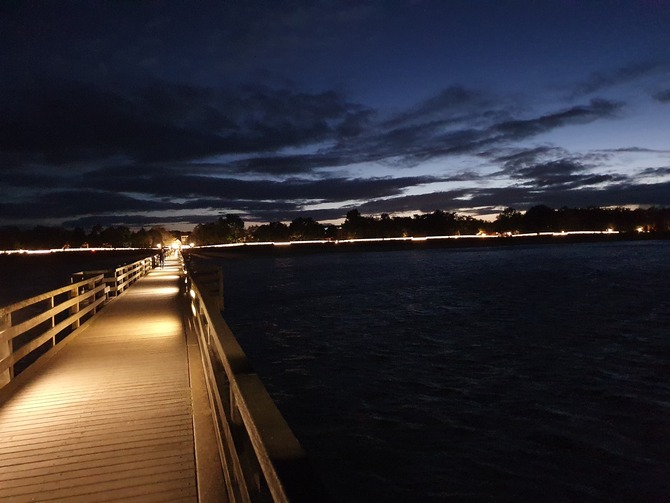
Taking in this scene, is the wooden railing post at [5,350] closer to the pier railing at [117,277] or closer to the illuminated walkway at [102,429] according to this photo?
the illuminated walkway at [102,429]

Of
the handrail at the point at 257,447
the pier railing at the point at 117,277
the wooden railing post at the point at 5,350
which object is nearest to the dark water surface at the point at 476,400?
the handrail at the point at 257,447

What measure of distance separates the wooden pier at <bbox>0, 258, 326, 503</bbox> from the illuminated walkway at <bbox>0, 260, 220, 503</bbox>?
0.04ft

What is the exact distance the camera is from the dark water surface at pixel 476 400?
349 inches

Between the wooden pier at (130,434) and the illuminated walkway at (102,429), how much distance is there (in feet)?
0.04

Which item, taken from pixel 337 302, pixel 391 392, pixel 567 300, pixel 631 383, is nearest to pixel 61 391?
pixel 391 392

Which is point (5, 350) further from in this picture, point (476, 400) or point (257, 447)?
point (476, 400)

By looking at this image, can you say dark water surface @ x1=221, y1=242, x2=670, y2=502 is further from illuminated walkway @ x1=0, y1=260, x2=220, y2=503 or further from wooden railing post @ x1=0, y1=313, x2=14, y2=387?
wooden railing post @ x1=0, y1=313, x2=14, y2=387

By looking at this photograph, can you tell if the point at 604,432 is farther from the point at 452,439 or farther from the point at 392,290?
the point at 392,290

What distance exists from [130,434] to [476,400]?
8.70 meters

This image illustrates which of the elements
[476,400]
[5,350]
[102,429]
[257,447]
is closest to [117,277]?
[5,350]

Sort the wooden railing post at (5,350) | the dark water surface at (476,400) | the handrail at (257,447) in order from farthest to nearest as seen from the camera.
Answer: the dark water surface at (476,400), the wooden railing post at (5,350), the handrail at (257,447)

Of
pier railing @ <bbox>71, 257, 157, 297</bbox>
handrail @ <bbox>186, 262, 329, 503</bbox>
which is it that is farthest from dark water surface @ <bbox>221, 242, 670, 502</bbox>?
pier railing @ <bbox>71, 257, 157, 297</bbox>

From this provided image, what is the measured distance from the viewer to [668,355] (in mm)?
17453

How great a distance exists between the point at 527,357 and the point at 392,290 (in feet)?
86.5
